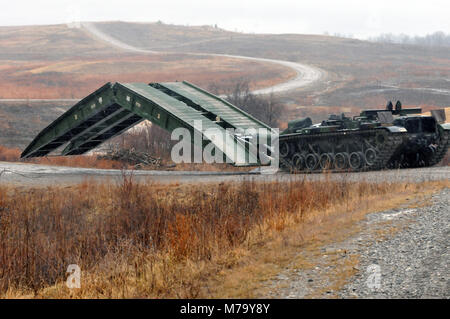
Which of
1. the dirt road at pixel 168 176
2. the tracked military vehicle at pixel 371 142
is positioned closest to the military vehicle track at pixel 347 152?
the tracked military vehicle at pixel 371 142

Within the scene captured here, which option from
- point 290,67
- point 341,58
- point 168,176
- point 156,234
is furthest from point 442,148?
point 341,58

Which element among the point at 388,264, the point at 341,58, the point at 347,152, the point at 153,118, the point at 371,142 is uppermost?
the point at 341,58

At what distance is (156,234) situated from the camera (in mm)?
11242

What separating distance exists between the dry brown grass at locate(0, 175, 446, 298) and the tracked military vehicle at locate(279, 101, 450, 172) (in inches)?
188

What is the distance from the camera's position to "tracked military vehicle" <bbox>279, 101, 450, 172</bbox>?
19305 millimetres

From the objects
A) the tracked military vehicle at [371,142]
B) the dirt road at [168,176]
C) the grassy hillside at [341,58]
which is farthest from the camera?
the grassy hillside at [341,58]

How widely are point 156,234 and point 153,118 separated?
979 centimetres

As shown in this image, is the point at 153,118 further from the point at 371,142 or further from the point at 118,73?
the point at 118,73

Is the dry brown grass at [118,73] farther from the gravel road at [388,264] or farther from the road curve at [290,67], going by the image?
the gravel road at [388,264]

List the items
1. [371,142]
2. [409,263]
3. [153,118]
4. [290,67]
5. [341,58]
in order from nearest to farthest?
1. [409,263]
2. [371,142]
3. [153,118]
4. [290,67]
5. [341,58]

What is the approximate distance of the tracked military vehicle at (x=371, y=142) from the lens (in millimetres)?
19305

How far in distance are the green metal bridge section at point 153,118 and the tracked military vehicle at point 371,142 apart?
5.00 ft

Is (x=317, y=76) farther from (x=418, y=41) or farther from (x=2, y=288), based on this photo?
(x=418, y=41)
